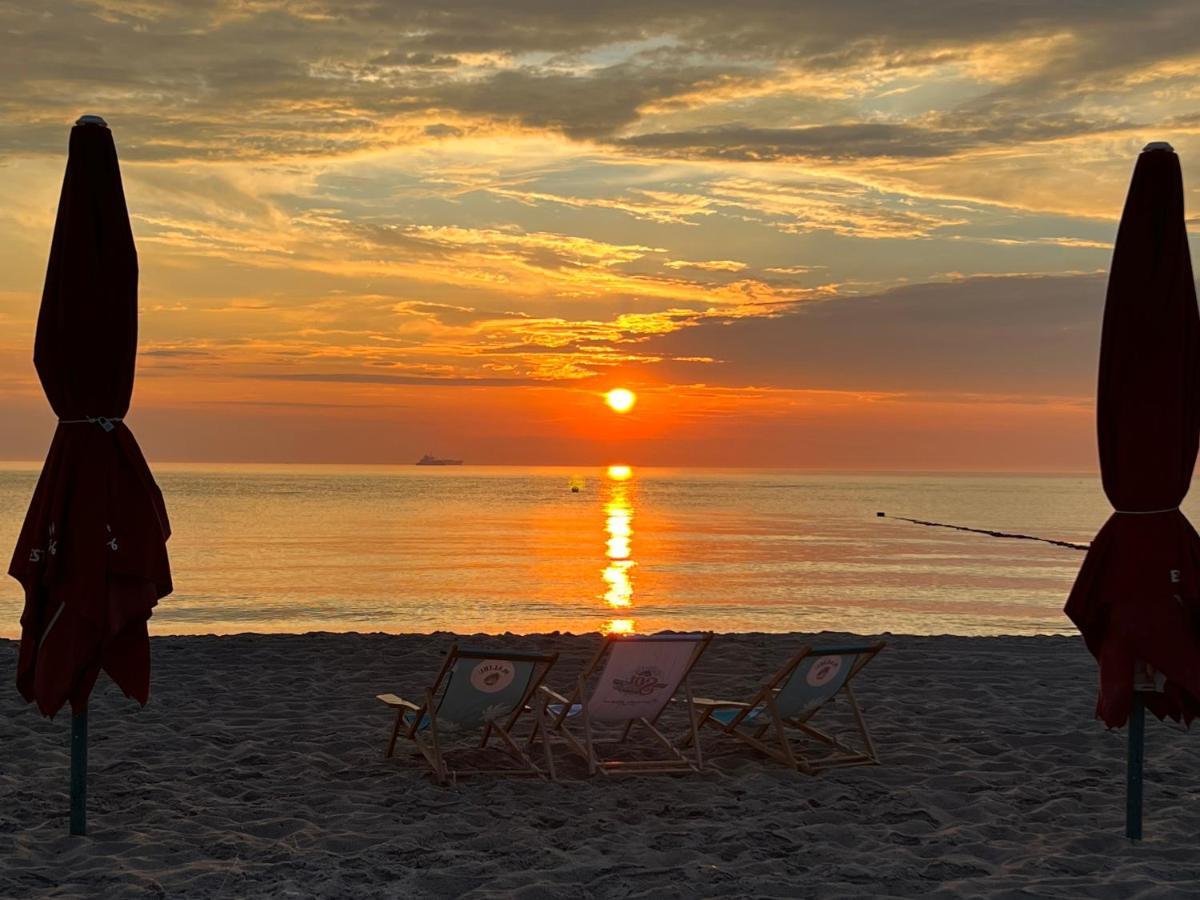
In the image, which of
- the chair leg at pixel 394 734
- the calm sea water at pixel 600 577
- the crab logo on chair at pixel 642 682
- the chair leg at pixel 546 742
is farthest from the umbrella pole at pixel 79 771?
the calm sea water at pixel 600 577

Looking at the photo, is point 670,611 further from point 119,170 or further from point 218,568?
point 119,170

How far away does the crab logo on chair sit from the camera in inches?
272

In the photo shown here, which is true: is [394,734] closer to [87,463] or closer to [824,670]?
[824,670]

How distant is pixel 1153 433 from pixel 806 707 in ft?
9.30

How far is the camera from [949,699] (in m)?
9.16

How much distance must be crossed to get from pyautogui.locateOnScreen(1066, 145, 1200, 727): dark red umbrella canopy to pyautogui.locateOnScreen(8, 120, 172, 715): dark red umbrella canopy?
4.07m

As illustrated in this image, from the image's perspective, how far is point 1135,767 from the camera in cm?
548

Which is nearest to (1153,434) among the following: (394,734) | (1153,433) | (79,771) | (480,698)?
(1153,433)

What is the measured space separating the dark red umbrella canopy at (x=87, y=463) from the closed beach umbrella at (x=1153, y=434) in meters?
4.07

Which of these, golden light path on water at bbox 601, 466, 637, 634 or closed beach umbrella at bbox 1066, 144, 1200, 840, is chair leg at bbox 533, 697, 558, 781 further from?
golden light path on water at bbox 601, 466, 637, 634

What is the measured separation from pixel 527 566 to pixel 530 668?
2632 cm

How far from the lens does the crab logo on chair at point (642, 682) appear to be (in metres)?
6.90

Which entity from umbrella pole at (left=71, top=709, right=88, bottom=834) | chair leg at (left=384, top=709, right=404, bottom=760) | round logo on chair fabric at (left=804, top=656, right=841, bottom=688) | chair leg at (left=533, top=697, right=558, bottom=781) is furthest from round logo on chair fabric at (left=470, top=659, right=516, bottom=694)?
umbrella pole at (left=71, top=709, right=88, bottom=834)

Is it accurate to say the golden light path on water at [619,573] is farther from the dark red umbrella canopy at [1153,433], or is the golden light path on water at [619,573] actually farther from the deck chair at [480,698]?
the dark red umbrella canopy at [1153,433]
